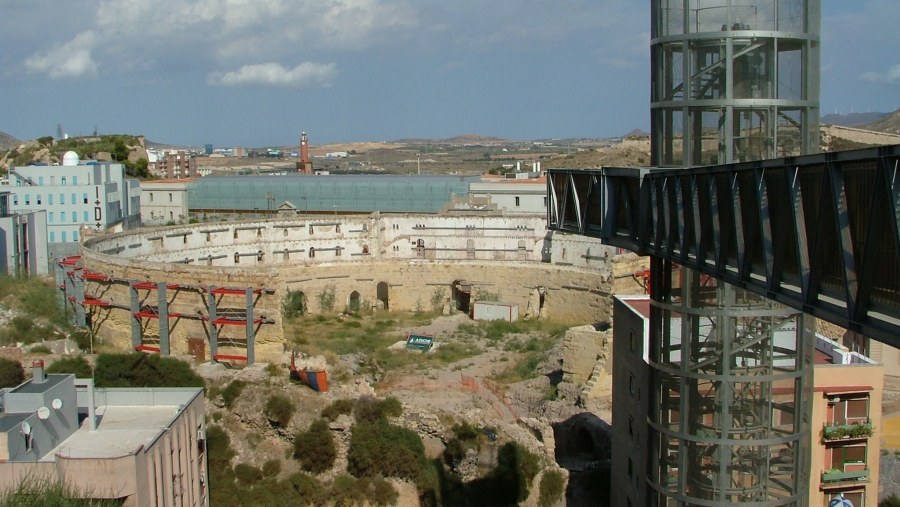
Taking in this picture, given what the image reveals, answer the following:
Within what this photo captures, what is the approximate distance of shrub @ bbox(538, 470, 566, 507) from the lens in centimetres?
1880

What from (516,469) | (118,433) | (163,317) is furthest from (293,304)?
(118,433)

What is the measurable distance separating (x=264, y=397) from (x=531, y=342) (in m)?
12.4

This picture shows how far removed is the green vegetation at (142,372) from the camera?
68.5ft

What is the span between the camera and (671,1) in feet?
37.2

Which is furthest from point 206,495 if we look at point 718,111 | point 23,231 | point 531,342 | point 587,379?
point 23,231

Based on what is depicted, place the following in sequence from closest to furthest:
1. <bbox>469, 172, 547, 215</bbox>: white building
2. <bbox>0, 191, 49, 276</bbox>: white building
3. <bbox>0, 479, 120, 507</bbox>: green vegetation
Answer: <bbox>0, 479, 120, 507</bbox>: green vegetation
<bbox>0, 191, 49, 276</bbox>: white building
<bbox>469, 172, 547, 215</bbox>: white building

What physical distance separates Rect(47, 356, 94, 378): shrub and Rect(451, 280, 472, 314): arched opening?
18.2 meters

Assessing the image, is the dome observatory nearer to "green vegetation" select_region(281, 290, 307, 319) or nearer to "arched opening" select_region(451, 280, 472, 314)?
"green vegetation" select_region(281, 290, 307, 319)

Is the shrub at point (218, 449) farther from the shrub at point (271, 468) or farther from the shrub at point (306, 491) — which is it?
the shrub at point (306, 491)

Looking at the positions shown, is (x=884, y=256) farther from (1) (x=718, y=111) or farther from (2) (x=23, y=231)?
(2) (x=23, y=231)

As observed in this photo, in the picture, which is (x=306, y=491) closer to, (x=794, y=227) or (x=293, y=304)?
(x=794, y=227)

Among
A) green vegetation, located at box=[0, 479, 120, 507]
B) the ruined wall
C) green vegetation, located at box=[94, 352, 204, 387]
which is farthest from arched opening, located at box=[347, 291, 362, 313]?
green vegetation, located at box=[0, 479, 120, 507]

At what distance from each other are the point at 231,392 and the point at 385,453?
13.5 ft

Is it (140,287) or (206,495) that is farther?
(140,287)
